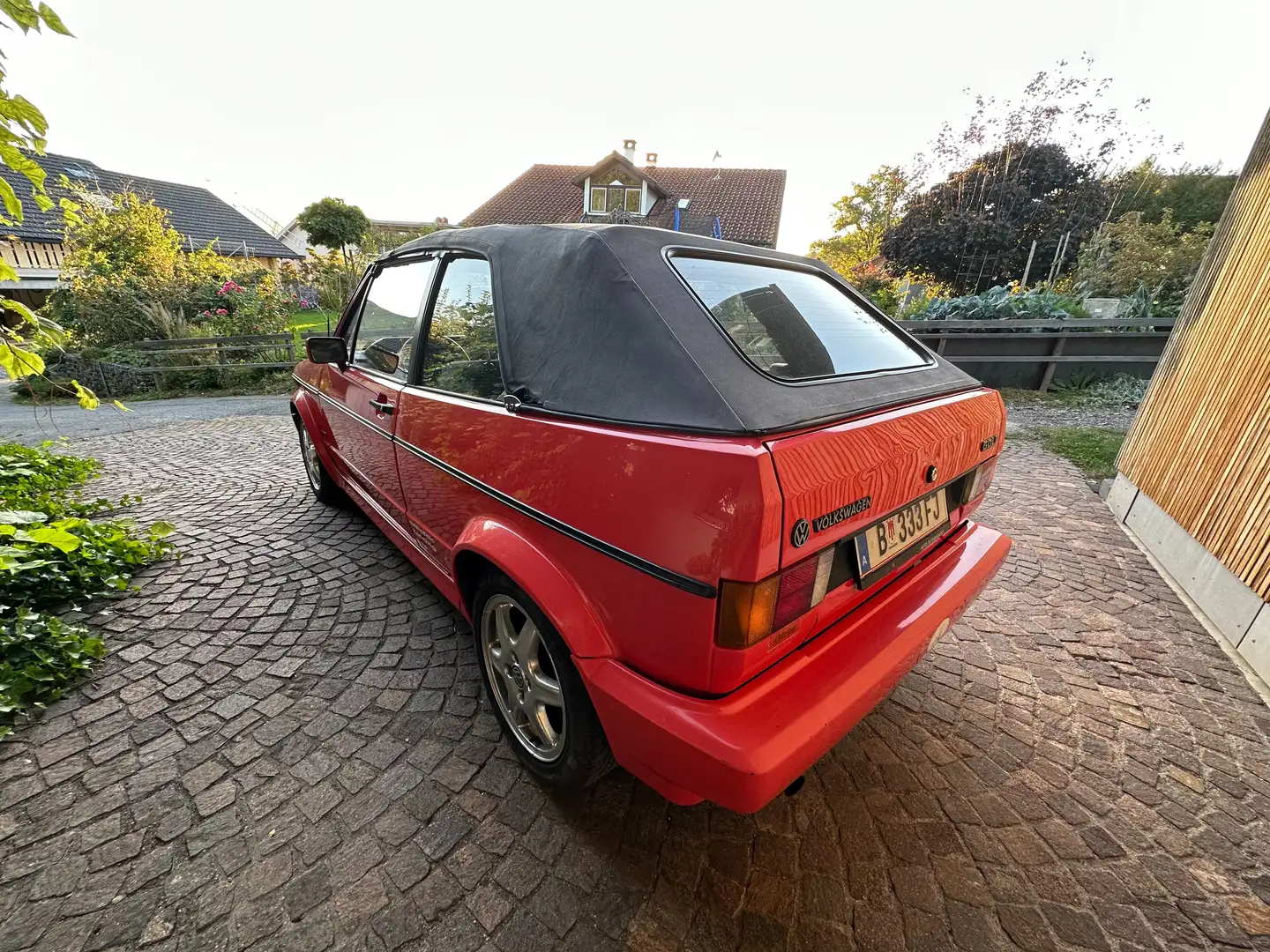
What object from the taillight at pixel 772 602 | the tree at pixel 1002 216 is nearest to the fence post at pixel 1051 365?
the taillight at pixel 772 602

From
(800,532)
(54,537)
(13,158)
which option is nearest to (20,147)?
(13,158)

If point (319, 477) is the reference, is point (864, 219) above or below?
above

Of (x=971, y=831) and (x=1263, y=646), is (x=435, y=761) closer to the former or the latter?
(x=971, y=831)

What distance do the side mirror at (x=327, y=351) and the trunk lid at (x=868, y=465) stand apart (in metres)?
2.55

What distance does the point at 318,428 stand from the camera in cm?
352

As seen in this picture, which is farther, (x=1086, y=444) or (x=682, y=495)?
(x=1086, y=444)

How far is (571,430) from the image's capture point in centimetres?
138

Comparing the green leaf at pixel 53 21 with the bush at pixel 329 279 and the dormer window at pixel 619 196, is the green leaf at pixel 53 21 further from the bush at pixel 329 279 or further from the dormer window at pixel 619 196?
→ the dormer window at pixel 619 196

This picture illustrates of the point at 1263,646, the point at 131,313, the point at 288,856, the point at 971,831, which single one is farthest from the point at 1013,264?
the point at 131,313

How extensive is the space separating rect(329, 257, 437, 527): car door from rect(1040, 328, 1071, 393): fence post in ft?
33.8

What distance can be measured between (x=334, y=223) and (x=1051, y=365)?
99.9 ft

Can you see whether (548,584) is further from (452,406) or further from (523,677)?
(452,406)

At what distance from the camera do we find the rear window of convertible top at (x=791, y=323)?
1.57m

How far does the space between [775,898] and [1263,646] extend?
277cm
